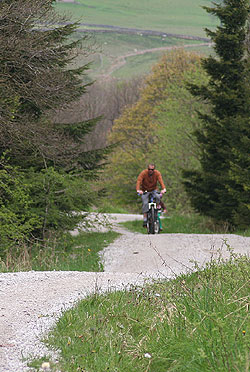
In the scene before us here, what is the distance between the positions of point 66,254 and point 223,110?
8.67 metres

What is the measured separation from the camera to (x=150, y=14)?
5241 inches

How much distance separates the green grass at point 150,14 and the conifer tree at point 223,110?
3887 inches

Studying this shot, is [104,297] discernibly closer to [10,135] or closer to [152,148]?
[10,135]

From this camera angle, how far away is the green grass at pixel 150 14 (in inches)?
4747

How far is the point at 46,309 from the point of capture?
18.2 feet

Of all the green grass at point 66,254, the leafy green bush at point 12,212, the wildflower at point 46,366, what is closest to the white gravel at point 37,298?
the wildflower at point 46,366

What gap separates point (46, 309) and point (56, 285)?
48.0 inches

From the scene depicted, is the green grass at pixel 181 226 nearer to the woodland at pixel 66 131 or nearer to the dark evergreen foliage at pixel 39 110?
the woodland at pixel 66 131

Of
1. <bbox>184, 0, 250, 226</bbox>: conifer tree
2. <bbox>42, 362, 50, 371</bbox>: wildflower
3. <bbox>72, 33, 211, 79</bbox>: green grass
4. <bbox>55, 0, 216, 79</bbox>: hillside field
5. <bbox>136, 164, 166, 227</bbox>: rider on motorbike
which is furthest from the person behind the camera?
<bbox>55, 0, 216, 79</bbox>: hillside field

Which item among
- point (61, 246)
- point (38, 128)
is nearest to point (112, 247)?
point (61, 246)

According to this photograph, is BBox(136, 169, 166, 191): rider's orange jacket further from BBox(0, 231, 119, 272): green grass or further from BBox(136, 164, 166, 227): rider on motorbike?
BBox(0, 231, 119, 272): green grass

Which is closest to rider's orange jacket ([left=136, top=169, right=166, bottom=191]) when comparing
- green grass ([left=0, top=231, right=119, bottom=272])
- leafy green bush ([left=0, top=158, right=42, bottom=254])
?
green grass ([left=0, top=231, right=119, bottom=272])

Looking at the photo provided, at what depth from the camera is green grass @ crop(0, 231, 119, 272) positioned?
34.6ft

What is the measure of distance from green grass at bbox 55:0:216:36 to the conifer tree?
9874 cm
